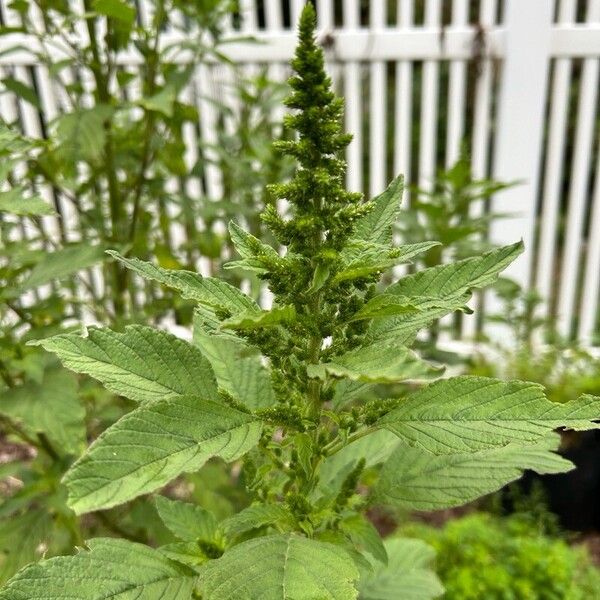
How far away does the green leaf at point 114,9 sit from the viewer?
1.19 metres

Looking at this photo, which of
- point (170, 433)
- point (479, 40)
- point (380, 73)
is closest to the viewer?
point (170, 433)

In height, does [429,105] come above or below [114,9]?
below

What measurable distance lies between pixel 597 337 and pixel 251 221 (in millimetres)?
2028

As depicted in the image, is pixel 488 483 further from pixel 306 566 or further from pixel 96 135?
pixel 96 135

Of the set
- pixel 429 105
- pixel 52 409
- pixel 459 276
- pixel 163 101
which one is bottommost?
pixel 52 409

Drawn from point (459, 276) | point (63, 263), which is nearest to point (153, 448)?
point (459, 276)

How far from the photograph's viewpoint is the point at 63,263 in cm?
124

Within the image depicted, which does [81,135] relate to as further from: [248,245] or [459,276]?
[459,276]

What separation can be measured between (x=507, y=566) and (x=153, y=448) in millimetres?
1576

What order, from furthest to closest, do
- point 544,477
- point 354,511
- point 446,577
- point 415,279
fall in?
point 544,477 → point 446,577 → point 354,511 → point 415,279

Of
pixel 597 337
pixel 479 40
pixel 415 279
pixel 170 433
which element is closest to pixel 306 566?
pixel 170 433

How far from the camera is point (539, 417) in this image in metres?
0.57

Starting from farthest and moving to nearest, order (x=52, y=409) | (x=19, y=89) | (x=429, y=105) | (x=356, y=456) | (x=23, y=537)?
(x=429, y=105) < (x=19, y=89) < (x=23, y=537) < (x=52, y=409) < (x=356, y=456)

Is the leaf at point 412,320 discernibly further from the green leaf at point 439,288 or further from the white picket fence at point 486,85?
the white picket fence at point 486,85
